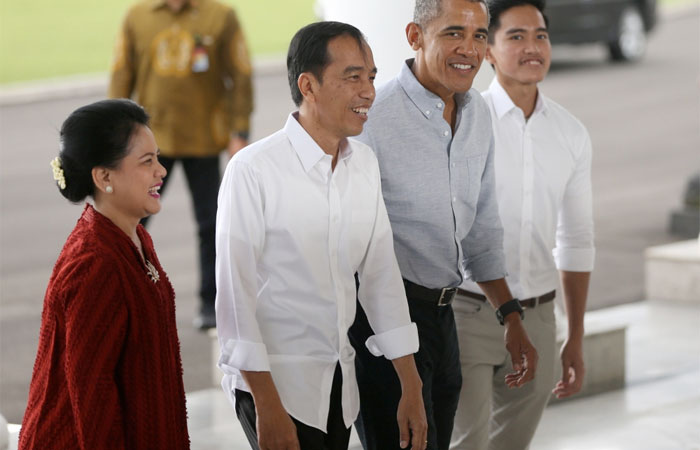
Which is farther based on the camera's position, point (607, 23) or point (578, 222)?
point (607, 23)

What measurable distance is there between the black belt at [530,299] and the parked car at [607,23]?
13.8m

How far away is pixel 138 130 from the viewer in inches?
122

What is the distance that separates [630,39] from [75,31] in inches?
513

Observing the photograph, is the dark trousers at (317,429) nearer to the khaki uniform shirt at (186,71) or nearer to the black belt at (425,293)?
the black belt at (425,293)

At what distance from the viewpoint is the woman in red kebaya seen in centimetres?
291

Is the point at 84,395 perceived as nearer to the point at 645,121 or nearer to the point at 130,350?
the point at 130,350

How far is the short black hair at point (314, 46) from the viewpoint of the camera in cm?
324

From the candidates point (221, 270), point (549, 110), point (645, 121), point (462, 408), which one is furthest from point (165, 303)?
point (645, 121)

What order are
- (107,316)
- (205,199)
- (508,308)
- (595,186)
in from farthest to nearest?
(595,186) < (205,199) < (508,308) < (107,316)

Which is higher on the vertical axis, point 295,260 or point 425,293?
point 295,260

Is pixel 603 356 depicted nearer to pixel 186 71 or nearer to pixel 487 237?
pixel 487 237

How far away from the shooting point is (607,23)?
63.8ft

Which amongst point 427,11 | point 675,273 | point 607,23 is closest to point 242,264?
point 427,11

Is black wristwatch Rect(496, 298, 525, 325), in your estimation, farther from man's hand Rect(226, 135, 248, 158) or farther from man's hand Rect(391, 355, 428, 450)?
man's hand Rect(226, 135, 248, 158)
